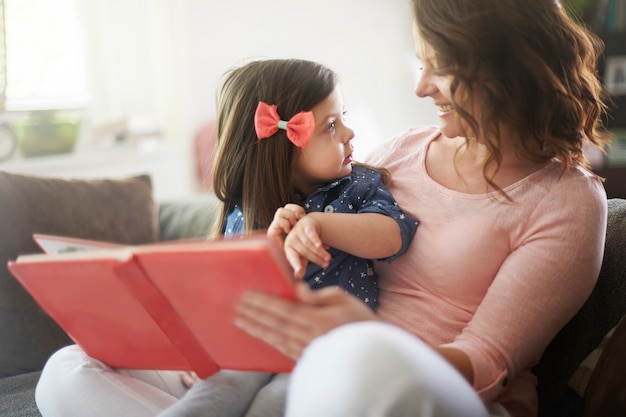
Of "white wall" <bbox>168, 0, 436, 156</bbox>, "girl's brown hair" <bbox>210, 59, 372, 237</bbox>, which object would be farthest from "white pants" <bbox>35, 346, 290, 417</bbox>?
"white wall" <bbox>168, 0, 436, 156</bbox>

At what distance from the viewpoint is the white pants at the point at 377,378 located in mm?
767

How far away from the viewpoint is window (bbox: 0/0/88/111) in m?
2.65

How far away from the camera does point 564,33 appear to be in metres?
1.09

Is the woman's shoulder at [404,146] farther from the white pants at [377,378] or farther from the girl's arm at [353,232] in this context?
the white pants at [377,378]

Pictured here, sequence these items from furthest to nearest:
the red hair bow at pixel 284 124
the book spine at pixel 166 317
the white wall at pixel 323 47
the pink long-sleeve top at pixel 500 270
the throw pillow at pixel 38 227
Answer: the white wall at pixel 323 47, the throw pillow at pixel 38 227, the red hair bow at pixel 284 124, the pink long-sleeve top at pixel 500 270, the book spine at pixel 166 317

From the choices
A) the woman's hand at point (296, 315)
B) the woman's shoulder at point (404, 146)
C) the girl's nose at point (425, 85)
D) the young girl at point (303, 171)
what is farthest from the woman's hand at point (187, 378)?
the girl's nose at point (425, 85)

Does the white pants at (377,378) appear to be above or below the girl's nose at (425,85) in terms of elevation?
below

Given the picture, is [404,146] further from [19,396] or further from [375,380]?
[19,396]

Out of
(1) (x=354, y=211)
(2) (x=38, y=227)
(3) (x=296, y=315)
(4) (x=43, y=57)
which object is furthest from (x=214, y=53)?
(3) (x=296, y=315)

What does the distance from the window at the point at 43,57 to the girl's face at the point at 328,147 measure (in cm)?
171

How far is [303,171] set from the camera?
4.42 ft

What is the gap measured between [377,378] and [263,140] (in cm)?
66

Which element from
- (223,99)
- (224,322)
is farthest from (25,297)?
(224,322)

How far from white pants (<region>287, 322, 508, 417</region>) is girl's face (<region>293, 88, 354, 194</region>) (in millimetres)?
529
